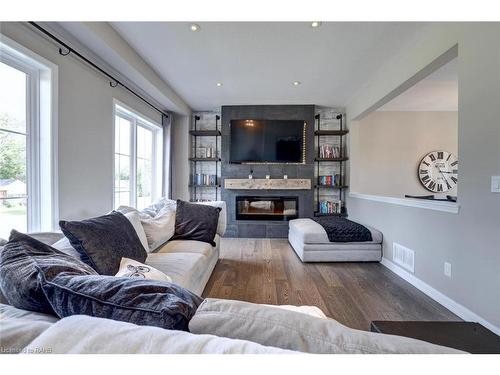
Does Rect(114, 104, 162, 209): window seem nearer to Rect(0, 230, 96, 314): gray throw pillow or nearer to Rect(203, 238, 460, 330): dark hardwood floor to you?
Rect(203, 238, 460, 330): dark hardwood floor

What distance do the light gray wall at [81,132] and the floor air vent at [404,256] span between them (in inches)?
140

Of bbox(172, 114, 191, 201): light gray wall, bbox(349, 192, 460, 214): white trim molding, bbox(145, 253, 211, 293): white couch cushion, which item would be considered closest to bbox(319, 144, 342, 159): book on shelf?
bbox(349, 192, 460, 214): white trim molding

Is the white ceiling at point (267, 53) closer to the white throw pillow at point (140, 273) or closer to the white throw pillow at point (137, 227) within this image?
the white throw pillow at point (137, 227)

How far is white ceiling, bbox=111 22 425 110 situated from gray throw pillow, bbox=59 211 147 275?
1.95m

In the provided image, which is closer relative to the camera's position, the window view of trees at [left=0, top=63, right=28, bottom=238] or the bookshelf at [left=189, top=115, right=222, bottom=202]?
the window view of trees at [left=0, top=63, right=28, bottom=238]

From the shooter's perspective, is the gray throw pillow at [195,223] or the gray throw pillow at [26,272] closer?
the gray throw pillow at [26,272]

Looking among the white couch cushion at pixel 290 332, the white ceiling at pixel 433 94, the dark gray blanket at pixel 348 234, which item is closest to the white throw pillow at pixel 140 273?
the white couch cushion at pixel 290 332

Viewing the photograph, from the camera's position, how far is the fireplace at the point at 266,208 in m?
5.00

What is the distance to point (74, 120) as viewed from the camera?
7.84ft

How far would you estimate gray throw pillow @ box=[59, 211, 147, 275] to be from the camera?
4.75 ft

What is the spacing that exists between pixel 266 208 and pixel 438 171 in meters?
3.56

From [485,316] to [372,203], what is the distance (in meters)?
2.15

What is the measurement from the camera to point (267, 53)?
2904 mm

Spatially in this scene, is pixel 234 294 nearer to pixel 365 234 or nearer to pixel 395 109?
pixel 365 234
